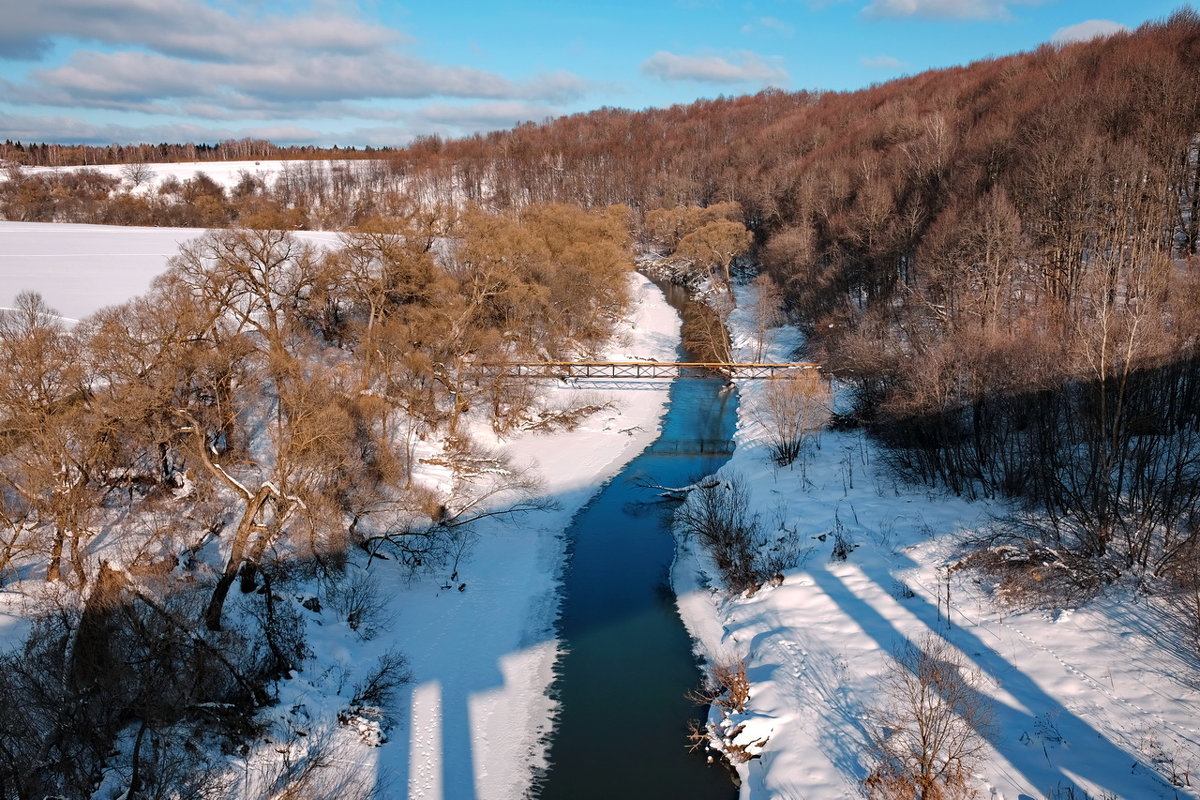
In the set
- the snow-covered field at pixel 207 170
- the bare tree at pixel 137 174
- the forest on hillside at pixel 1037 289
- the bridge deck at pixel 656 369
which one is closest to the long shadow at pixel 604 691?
the forest on hillside at pixel 1037 289

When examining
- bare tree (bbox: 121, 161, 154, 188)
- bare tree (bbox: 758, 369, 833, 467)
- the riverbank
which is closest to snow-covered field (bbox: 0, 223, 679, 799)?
the riverbank

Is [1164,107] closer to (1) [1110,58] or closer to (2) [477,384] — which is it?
(1) [1110,58]

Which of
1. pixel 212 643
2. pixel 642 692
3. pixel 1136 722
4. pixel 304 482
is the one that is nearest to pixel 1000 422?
pixel 1136 722

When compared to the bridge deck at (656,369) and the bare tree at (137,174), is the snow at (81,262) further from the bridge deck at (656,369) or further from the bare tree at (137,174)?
the bare tree at (137,174)

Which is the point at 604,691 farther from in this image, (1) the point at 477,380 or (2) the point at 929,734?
(1) the point at 477,380

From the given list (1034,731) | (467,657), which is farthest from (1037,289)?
(467,657)

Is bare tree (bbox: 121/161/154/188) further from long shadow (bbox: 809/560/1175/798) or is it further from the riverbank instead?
long shadow (bbox: 809/560/1175/798)

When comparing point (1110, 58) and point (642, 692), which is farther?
point (1110, 58)
